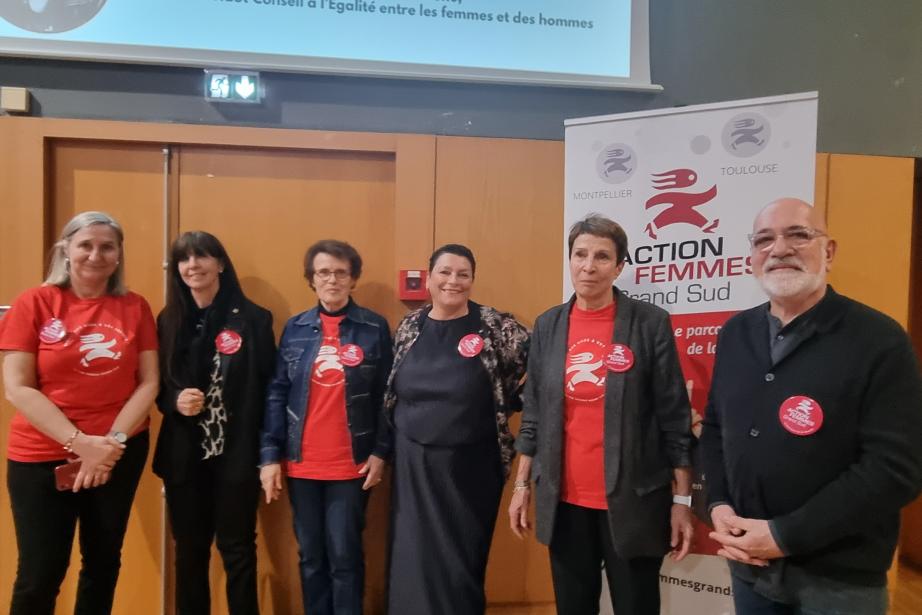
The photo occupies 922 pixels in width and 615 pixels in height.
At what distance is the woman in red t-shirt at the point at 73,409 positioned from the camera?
179cm

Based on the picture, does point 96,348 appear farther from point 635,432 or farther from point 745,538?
point 745,538

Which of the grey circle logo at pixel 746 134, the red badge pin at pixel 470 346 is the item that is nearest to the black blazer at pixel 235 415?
the red badge pin at pixel 470 346

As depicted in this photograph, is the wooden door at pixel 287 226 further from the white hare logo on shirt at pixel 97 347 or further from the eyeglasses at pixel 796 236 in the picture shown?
the eyeglasses at pixel 796 236

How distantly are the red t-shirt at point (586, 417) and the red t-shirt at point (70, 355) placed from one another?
151 cm

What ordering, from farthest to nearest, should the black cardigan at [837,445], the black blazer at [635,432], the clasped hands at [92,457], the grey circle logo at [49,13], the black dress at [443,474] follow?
the grey circle logo at [49,13]
the black dress at [443,474]
the clasped hands at [92,457]
the black blazer at [635,432]
the black cardigan at [837,445]

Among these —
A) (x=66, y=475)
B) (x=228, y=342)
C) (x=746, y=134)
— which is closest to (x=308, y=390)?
(x=228, y=342)

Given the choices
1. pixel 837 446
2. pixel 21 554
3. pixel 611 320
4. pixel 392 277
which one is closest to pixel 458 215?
pixel 392 277

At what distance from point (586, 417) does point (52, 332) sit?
69.2 inches

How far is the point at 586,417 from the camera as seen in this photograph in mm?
1680

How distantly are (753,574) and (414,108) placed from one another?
7.20 feet

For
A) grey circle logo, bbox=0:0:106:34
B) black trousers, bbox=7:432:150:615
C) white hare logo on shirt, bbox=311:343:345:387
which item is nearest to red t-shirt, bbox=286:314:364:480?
white hare logo on shirt, bbox=311:343:345:387

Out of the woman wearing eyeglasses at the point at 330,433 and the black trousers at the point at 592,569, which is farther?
the woman wearing eyeglasses at the point at 330,433

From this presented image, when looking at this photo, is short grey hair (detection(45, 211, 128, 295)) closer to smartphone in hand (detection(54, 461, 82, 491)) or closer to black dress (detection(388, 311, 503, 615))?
smartphone in hand (detection(54, 461, 82, 491))

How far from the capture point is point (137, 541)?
250cm
